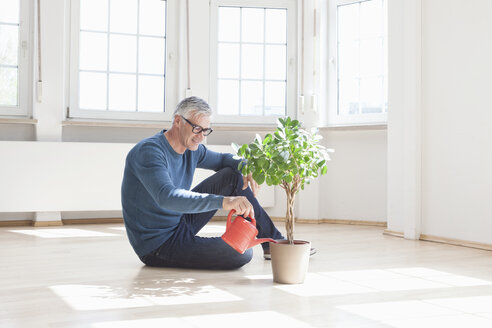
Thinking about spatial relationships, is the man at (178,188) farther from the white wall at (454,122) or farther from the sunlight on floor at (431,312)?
the white wall at (454,122)

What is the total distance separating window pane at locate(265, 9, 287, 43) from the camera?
4957 millimetres

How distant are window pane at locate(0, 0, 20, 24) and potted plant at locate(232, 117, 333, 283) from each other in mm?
3017

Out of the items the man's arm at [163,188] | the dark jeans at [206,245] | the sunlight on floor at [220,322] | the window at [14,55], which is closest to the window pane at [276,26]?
the window at [14,55]

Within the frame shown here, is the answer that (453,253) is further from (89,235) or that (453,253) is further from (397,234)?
(89,235)

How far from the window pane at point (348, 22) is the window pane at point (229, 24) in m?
0.87

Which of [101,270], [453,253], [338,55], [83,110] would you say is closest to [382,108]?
[338,55]

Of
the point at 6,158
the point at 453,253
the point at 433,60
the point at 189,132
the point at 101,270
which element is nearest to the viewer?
the point at 189,132

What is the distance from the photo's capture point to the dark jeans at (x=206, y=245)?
254cm

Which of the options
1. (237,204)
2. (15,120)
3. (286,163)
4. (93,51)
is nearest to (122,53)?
(93,51)

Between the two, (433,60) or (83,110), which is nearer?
(433,60)

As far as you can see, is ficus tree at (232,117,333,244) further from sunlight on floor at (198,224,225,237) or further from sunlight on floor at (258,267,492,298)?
sunlight on floor at (198,224,225,237)

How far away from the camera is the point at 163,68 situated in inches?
190

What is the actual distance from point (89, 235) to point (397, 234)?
215 cm

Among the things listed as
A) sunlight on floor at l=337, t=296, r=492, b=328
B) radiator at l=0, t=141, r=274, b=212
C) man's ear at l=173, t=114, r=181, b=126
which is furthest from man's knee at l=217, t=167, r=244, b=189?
radiator at l=0, t=141, r=274, b=212
